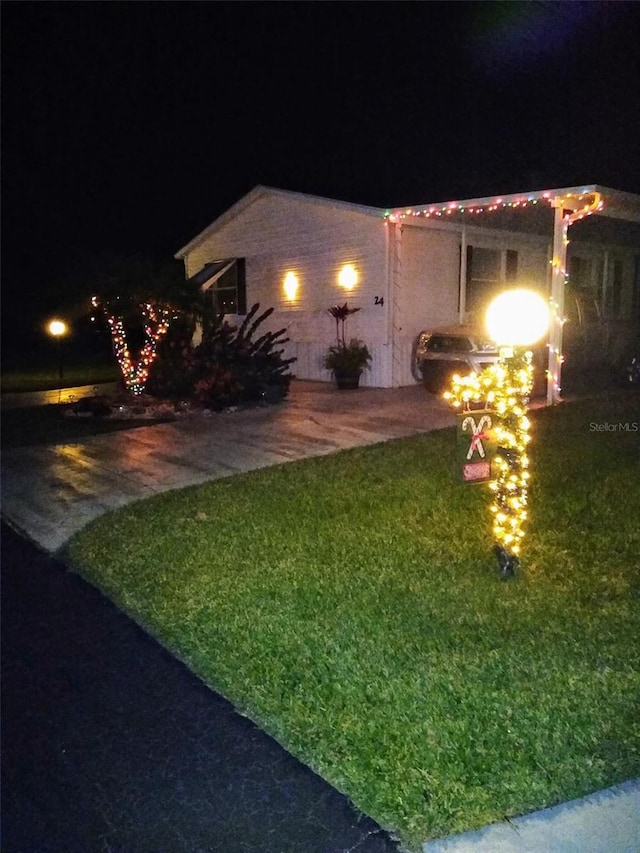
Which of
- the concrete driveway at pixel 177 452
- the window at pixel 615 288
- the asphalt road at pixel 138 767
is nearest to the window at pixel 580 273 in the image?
the window at pixel 615 288

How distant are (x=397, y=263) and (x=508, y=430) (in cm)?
941

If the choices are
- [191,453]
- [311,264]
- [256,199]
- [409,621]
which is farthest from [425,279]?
[409,621]

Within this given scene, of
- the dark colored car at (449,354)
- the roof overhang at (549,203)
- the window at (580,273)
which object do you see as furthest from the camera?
the window at (580,273)

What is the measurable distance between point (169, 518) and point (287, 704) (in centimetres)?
331

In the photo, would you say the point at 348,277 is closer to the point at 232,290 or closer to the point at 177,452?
the point at 232,290

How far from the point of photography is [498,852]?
2.87m

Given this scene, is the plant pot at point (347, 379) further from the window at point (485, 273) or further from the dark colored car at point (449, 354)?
the window at point (485, 273)

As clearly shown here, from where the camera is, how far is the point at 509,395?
5.21 meters

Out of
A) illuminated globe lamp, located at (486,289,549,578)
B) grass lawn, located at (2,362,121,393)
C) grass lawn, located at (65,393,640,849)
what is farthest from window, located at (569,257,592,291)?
illuminated globe lamp, located at (486,289,549,578)

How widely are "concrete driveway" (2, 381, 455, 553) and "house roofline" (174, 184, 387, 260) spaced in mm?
3454

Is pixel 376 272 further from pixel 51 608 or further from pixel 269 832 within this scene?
pixel 269 832

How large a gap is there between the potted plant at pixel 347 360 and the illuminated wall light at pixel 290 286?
1.83 m

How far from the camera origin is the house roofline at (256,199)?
13952 millimetres

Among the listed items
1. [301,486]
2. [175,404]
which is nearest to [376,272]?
[175,404]
